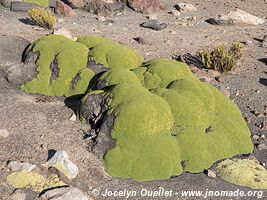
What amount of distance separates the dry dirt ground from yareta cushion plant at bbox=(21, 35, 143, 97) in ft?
1.77

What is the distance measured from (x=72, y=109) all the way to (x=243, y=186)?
521 centimetres

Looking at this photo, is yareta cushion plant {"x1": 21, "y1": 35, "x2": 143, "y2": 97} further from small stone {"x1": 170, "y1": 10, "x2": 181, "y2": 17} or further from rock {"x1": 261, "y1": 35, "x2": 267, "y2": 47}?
small stone {"x1": 170, "y1": 10, "x2": 181, "y2": 17}

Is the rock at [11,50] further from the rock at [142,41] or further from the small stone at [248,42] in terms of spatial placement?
the small stone at [248,42]

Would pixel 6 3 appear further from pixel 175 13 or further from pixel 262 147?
pixel 262 147

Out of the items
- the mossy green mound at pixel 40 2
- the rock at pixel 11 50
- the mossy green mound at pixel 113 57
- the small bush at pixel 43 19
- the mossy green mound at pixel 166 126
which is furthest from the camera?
the mossy green mound at pixel 40 2

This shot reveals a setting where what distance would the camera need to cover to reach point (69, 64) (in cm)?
1272

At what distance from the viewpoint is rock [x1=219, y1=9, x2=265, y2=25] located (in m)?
20.7

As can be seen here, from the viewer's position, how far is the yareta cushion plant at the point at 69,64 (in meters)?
12.5

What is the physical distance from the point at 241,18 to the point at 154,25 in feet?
15.3

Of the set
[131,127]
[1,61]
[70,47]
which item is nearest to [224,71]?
[70,47]

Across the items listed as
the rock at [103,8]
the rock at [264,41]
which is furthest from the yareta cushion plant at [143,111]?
the rock at [103,8]

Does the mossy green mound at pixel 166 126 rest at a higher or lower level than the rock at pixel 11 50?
higher

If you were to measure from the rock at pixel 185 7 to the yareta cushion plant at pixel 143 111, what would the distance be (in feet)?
33.9

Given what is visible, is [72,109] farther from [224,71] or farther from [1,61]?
[224,71]
